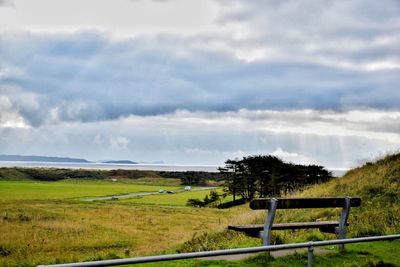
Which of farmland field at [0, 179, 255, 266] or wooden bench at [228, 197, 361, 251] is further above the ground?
wooden bench at [228, 197, 361, 251]

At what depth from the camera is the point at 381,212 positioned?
1803 cm

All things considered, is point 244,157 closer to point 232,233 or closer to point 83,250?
point 83,250

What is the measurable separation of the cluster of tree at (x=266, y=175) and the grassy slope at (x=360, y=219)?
50272 millimetres

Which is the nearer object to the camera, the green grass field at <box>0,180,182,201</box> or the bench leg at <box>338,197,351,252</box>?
the bench leg at <box>338,197,351,252</box>

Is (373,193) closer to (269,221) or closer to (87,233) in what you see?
(269,221)

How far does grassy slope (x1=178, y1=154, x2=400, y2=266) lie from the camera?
10953 mm

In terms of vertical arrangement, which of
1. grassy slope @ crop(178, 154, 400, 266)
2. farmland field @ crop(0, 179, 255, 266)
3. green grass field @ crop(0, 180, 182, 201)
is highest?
grassy slope @ crop(178, 154, 400, 266)

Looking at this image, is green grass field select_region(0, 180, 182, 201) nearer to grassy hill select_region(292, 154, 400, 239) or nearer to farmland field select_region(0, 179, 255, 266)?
farmland field select_region(0, 179, 255, 266)

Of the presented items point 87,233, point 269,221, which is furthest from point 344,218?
point 87,233

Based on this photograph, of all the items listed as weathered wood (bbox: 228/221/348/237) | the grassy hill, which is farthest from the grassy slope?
weathered wood (bbox: 228/221/348/237)

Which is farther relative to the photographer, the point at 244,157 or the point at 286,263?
the point at 244,157

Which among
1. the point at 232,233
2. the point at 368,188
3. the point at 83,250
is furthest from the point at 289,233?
the point at 83,250

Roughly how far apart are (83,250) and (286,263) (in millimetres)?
18277

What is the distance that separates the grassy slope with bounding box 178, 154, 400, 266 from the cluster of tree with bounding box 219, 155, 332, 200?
165 feet
